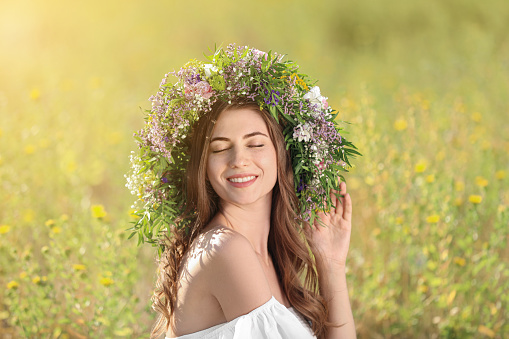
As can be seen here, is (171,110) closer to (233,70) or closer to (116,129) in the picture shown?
(233,70)

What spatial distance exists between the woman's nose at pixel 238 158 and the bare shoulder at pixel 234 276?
19 cm

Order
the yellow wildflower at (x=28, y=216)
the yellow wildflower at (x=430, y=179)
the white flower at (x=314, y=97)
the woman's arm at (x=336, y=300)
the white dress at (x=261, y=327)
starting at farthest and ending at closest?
the yellow wildflower at (x=28, y=216)
the yellow wildflower at (x=430, y=179)
the woman's arm at (x=336, y=300)
the white flower at (x=314, y=97)
the white dress at (x=261, y=327)

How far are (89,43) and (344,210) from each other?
5.27 metres

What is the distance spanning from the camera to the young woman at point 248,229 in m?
1.57

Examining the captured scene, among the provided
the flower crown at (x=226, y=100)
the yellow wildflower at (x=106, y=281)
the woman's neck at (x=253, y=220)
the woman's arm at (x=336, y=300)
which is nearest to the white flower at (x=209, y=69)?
the flower crown at (x=226, y=100)

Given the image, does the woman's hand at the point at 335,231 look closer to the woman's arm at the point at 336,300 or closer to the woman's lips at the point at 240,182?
Result: the woman's arm at the point at 336,300

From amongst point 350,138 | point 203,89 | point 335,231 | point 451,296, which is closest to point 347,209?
point 335,231

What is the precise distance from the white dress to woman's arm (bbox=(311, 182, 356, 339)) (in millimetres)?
288

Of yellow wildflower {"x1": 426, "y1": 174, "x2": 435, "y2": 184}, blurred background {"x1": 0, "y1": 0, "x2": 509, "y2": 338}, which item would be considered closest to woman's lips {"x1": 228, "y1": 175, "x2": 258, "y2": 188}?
blurred background {"x1": 0, "y1": 0, "x2": 509, "y2": 338}

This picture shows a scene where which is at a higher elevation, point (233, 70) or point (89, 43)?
point (89, 43)

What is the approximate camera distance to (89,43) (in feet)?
21.5

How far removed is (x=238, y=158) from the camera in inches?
64.6

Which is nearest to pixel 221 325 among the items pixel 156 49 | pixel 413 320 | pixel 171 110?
pixel 171 110

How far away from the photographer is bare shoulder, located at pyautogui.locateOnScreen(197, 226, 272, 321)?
1.55 metres
